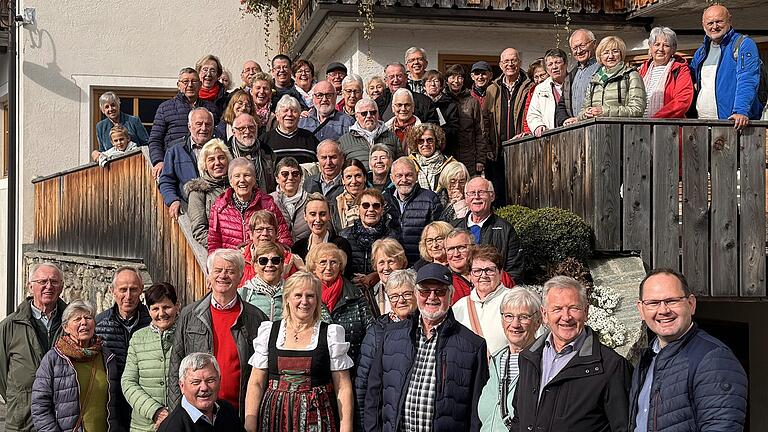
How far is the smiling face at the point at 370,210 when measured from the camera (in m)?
8.14

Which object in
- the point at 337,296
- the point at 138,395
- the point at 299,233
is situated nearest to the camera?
the point at 138,395

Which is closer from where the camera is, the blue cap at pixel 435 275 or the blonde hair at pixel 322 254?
the blue cap at pixel 435 275

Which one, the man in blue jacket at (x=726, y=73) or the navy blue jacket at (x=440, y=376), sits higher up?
the man in blue jacket at (x=726, y=73)

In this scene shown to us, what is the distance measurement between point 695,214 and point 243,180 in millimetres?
3616

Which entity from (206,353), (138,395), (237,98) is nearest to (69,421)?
(138,395)

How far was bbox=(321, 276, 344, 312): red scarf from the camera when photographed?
7090 millimetres

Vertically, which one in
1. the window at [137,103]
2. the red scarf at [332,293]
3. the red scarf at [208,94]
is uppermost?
the window at [137,103]

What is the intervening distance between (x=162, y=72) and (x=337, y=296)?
12.1m

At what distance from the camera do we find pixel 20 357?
735 cm

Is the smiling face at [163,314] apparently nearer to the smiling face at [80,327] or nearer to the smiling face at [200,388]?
the smiling face at [80,327]

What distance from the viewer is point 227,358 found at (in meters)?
6.55

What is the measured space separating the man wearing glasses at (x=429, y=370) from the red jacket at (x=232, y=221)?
78.1 inches

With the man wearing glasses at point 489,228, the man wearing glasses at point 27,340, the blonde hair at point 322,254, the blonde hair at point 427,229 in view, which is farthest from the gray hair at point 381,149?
the man wearing glasses at point 27,340

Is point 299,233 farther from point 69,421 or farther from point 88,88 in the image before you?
point 88,88
